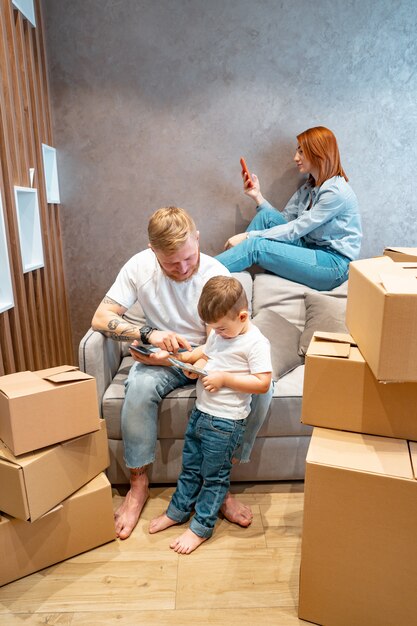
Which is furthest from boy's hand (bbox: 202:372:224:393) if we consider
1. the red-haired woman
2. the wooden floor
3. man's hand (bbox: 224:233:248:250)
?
man's hand (bbox: 224:233:248:250)

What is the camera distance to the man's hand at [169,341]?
1711 millimetres

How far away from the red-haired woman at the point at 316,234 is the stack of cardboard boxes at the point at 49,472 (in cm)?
133

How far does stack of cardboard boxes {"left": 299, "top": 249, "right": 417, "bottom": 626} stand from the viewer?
3.55 ft

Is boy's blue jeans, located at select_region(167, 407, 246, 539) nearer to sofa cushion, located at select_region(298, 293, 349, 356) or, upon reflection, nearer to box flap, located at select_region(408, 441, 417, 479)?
box flap, located at select_region(408, 441, 417, 479)

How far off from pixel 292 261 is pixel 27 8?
5.94 feet

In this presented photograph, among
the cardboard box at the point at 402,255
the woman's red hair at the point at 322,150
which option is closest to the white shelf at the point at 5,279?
the cardboard box at the point at 402,255

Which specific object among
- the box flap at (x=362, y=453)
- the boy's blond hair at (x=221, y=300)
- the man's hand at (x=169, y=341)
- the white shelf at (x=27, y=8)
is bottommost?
the box flap at (x=362, y=453)

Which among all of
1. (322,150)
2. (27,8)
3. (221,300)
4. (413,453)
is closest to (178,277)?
(221,300)

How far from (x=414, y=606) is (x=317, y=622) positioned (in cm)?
28

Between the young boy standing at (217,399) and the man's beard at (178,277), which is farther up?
the man's beard at (178,277)

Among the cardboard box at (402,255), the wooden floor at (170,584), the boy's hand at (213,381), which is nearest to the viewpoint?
the wooden floor at (170,584)

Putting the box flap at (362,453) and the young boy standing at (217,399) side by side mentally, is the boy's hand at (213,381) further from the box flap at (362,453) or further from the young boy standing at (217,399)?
the box flap at (362,453)

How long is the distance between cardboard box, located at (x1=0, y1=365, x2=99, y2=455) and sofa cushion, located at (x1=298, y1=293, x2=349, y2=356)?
1.08 metres

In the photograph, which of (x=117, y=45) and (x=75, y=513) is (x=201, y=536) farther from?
(x=117, y=45)
